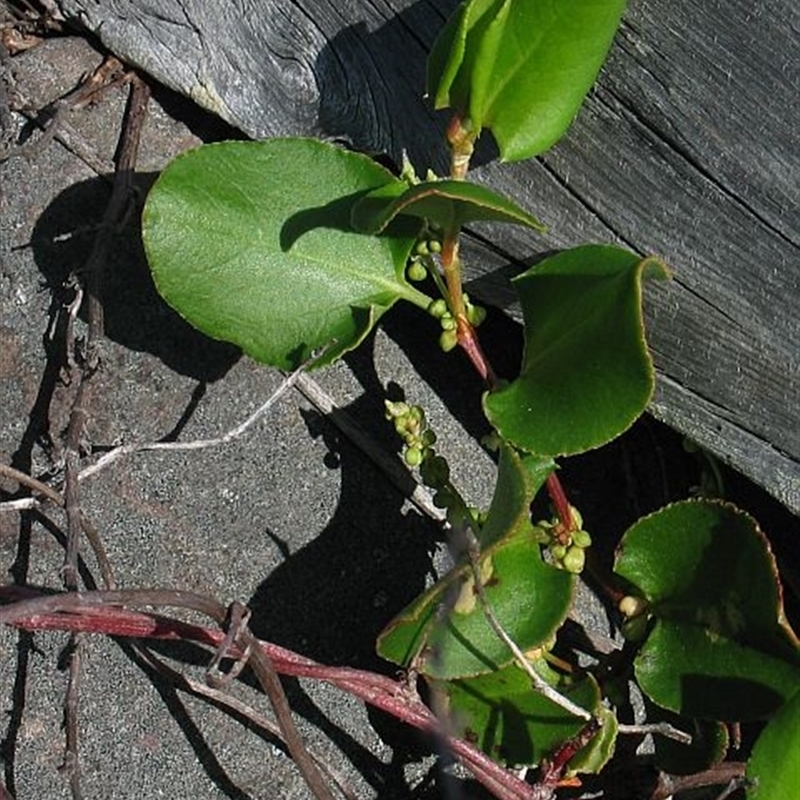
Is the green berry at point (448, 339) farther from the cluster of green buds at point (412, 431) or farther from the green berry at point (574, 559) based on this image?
the green berry at point (574, 559)

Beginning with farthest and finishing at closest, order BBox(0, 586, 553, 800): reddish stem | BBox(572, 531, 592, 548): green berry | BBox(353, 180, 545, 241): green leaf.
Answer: BBox(572, 531, 592, 548): green berry, BBox(0, 586, 553, 800): reddish stem, BBox(353, 180, 545, 241): green leaf

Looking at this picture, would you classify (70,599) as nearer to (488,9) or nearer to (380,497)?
(380,497)

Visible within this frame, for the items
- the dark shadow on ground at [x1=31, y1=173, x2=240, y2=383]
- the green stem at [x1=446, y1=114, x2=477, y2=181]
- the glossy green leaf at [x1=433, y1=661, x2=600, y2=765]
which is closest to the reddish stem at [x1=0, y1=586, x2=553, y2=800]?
the glossy green leaf at [x1=433, y1=661, x2=600, y2=765]

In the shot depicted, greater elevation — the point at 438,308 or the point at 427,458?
the point at 438,308

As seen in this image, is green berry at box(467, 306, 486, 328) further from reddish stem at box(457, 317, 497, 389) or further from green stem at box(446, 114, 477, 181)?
green stem at box(446, 114, 477, 181)

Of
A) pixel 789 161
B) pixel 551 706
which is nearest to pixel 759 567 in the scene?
pixel 551 706

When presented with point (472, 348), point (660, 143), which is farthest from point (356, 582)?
point (660, 143)

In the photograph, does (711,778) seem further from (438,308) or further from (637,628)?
(438,308)
